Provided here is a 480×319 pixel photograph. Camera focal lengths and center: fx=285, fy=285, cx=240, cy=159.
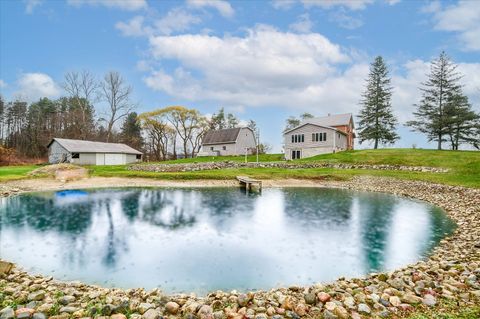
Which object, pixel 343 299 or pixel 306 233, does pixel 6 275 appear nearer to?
pixel 343 299

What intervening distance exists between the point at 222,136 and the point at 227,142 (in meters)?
2.25

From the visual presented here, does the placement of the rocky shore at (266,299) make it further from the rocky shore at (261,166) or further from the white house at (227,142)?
the white house at (227,142)

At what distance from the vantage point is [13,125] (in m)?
61.5

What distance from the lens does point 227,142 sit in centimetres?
5444

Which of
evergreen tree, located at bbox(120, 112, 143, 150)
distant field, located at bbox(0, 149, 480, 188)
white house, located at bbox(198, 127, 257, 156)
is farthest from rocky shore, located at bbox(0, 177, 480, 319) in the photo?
evergreen tree, located at bbox(120, 112, 143, 150)

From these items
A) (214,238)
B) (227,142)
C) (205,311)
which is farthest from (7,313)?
(227,142)

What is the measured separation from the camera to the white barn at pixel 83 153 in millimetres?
44438

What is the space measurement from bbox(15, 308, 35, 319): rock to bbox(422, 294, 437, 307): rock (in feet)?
21.1

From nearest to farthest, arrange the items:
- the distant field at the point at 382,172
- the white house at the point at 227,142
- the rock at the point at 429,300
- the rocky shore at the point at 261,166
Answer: the rock at the point at 429,300 → the distant field at the point at 382,172 → the rocky shore at the point at 261,166 → the white house at the point at 227,142

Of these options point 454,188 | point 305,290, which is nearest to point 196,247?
point 305,290

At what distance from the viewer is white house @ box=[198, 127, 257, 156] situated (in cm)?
5453

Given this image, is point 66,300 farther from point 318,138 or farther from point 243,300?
point 318,138

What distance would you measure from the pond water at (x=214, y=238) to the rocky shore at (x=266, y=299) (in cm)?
123

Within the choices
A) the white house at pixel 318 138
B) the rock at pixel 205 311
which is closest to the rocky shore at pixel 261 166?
the white house at pixel 318 138
